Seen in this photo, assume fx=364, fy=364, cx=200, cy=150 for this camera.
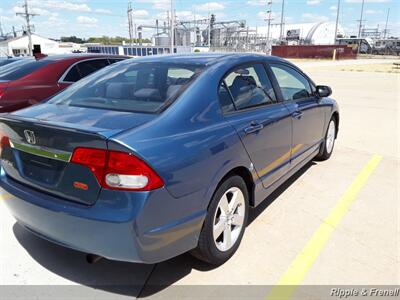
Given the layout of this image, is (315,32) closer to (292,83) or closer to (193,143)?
(292,83)

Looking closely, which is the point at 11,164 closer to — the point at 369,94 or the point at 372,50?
the point at 369,94

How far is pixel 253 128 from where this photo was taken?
309cm

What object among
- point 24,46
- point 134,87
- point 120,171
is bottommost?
point 24,46

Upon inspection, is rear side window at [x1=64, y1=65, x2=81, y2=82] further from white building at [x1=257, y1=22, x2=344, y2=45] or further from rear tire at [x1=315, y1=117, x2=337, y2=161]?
white building at [x1=257, y1=22, x2=344, y2=45]

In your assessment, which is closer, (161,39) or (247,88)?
(247,88)

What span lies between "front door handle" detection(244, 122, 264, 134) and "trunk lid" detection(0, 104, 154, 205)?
2.97 ft

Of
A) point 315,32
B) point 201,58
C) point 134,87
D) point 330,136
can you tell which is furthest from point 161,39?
point 134,87

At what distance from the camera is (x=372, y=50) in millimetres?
93062

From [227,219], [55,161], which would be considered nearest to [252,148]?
[227,219]

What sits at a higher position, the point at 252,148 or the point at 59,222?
the point at 252,148

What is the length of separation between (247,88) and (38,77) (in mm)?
4130

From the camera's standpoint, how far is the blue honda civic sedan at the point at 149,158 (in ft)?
7.07

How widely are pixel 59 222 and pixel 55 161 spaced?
1.29ft

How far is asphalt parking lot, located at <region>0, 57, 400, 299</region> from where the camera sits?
273 cm
